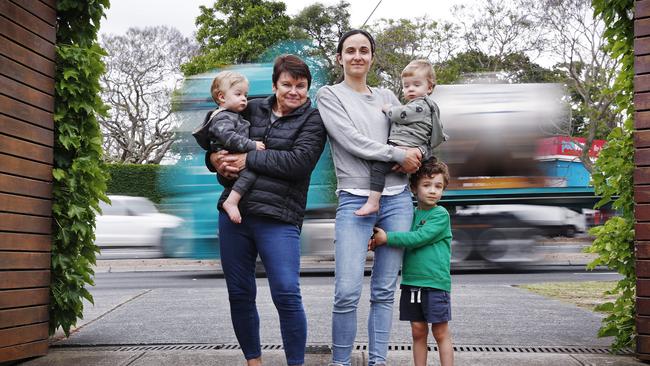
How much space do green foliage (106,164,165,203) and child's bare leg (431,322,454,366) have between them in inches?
1053

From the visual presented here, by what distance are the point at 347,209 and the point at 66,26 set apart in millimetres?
2761

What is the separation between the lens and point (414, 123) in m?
3.89

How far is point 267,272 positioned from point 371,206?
2.19ft

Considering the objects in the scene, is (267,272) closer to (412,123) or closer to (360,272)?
(360,272)

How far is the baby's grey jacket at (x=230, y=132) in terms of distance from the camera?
3.76 metres

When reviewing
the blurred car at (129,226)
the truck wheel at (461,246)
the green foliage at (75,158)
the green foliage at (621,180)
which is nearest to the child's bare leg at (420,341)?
the green foliage at (621,180)

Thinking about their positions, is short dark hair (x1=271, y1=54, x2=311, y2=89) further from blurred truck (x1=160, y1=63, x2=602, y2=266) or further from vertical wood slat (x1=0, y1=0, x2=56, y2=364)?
blurred truck (x1=160, y1=63, x2=602, y2=266)

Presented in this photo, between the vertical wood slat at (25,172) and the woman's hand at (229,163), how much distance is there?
1519 mm

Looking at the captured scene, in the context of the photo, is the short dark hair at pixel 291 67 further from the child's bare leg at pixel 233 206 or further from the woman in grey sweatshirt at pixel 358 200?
the child's bare leg at pixel 233 206

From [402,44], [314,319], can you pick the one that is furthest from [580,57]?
[314,319]

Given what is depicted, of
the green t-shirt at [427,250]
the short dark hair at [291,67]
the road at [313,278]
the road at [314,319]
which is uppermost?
the short dark hair at [291,67]

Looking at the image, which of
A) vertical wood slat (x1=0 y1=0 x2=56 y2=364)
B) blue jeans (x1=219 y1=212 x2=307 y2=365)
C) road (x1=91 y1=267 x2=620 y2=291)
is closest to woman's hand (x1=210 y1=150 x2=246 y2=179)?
blue jeans (x1=219 y1=212 x2=307 y2=365)

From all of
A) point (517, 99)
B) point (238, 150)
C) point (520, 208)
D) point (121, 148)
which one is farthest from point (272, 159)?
point (121, 148)

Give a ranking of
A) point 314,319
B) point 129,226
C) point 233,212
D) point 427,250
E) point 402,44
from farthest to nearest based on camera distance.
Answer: point 402,44, point 129,226, point 314,319, point 427,250, point 233,212
